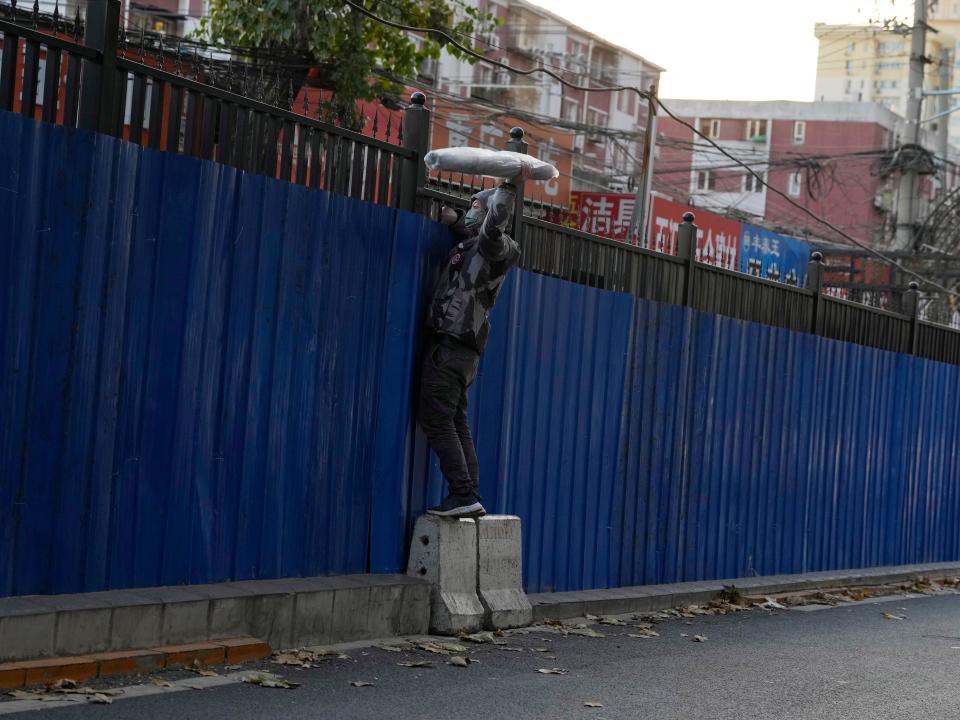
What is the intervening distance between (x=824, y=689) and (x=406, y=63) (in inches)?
659

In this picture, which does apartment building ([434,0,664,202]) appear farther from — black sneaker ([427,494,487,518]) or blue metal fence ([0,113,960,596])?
black sneaker ([427,494,487,518])

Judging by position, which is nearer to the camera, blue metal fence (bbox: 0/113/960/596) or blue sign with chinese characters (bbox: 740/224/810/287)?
blue metal fence (bbox: 0/113/960/596)

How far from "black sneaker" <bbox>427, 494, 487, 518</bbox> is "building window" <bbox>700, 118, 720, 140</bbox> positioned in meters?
67.3

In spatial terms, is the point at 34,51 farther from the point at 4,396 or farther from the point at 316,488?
the point at 316,488

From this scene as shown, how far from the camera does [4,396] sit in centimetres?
652

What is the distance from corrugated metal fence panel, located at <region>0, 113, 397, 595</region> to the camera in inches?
262

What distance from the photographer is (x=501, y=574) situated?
30.6ft

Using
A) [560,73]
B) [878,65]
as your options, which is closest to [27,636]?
→ [560,73]

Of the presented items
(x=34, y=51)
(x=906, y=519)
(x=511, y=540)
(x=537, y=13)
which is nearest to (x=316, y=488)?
(x=511, y=540)

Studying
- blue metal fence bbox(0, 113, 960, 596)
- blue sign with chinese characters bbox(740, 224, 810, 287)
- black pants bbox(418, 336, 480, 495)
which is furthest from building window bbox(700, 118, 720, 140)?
black pants bbox(418, 336, 480, 495)

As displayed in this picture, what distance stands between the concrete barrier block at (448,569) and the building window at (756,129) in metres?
65.0

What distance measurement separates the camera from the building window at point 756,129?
71.9 metres

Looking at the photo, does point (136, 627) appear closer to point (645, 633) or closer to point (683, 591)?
point (645, 633)

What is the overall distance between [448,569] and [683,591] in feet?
10.6
